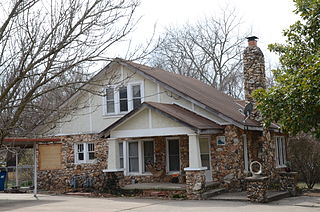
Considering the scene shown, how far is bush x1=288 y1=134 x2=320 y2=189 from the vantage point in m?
22.0

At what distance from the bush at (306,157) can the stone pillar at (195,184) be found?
7.34 m

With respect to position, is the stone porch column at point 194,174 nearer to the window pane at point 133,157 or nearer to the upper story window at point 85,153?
the window pane at point 133,157

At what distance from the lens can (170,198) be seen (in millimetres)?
17031

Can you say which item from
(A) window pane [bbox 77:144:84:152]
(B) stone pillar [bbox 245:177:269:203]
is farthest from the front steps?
(A) window pane [bbox 77:144:84:152]

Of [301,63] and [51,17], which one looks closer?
[51,17]

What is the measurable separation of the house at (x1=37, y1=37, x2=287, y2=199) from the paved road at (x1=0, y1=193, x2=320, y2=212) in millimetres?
1688

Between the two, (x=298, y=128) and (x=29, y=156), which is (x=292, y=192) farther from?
(x=29, y=156)

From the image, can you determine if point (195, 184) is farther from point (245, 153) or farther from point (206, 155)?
point (245, 153)

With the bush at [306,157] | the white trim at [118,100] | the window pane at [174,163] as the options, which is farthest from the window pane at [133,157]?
the bush at [306,157]

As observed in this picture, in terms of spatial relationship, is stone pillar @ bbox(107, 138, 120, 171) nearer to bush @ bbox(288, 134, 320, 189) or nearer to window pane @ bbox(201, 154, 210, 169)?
window pane @ bbox(201, 154, 210, 169)

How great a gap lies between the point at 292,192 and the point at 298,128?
5.60 m

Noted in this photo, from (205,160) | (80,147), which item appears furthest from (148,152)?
(80,147)

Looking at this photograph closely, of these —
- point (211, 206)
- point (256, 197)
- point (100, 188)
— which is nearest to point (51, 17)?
point (211, 206)

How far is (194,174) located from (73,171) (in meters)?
8.08
